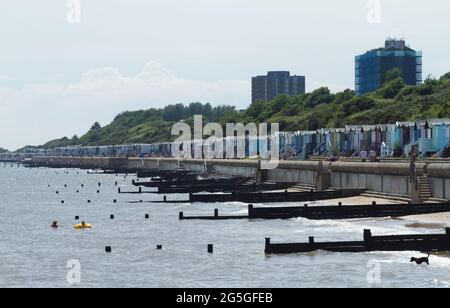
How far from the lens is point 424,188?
82.4 meters

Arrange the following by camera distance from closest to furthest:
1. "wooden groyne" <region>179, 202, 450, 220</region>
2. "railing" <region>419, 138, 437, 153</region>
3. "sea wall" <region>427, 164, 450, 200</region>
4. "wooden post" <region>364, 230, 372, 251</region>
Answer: "wooden post" <region>364, 230, 372, 251</region> → "wooden groyne" <region>179, 202, 450, 220</region> → "sea wall" <region>427, 164, 450, 200</region> → "railing" <region>419, 138, 437, 153</region>

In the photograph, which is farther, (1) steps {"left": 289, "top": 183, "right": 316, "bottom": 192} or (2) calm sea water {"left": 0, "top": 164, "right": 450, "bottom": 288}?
(1) steps {"left": 289, "top": 183, "right": 316, "bottom": 192}

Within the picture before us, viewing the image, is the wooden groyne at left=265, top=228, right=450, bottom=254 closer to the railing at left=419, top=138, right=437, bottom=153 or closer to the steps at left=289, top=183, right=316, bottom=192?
the railing at left=419, top=138, right=437, bottom=153

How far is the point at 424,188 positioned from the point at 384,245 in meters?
28.2

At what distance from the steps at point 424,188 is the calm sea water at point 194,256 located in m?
8.17

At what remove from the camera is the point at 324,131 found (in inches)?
6245

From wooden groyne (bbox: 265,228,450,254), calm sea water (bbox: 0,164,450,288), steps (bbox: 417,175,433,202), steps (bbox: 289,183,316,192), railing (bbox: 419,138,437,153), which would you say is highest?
railing (bbox: 419,138,437,153)

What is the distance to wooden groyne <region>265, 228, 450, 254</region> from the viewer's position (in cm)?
5488

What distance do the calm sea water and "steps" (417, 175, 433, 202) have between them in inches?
322

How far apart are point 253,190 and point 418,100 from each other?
8595 cm

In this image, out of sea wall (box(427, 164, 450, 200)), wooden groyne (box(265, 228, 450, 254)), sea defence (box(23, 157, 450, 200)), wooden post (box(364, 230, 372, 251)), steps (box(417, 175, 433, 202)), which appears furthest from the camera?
steps (box(417, 175, 433, 202))

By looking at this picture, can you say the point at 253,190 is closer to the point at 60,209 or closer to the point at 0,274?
the point at 60,209

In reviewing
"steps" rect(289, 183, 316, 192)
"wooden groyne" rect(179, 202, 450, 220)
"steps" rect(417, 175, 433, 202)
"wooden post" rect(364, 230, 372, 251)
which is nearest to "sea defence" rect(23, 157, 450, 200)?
"steps" rect(417, 175, 433, 202)
